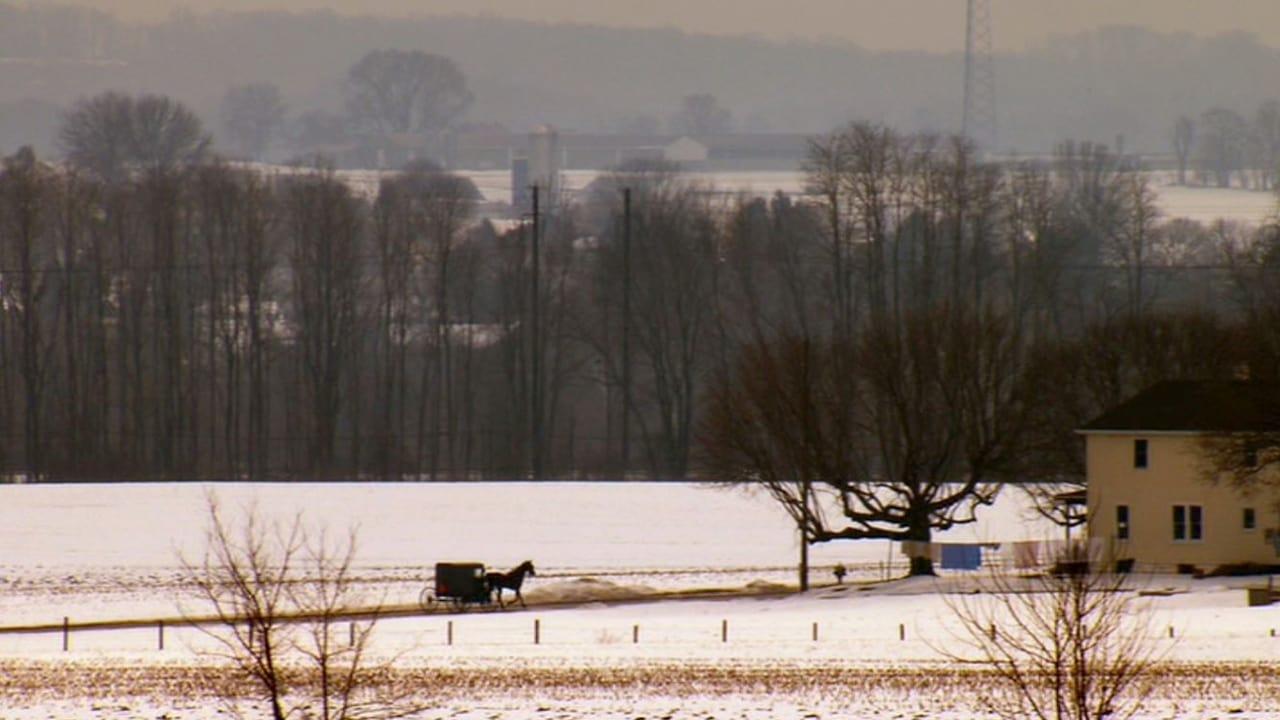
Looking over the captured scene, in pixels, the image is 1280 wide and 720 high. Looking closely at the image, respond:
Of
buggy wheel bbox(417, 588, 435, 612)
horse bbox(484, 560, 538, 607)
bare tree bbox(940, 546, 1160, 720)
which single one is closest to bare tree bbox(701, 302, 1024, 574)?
bare tree bbox(940, 546, 1160, 720)

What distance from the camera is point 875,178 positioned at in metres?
126

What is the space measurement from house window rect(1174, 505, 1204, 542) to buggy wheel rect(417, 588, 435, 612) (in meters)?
20.2

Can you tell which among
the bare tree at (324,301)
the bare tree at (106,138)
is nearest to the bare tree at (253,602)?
the bare tree at (324,301)

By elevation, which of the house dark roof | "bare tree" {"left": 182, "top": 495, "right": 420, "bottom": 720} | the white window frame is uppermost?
the house dark roof

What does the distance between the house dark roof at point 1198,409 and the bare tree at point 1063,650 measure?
17.5 feet

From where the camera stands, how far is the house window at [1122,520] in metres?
64.1

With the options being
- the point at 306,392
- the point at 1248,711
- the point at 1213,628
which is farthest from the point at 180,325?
the point at 1248,711

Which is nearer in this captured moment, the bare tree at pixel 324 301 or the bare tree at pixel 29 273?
the bare tree at pixel 29 273

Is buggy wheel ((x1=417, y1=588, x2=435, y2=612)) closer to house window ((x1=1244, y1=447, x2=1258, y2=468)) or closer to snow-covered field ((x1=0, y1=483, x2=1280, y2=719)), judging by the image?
snow-covered field ((x1=0, y1=483, x2=1280, y2=719))

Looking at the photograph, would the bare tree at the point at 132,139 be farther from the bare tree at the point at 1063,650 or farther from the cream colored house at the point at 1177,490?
the bare tree at the point at 1063,650

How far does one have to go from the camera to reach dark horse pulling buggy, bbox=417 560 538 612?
183 ft

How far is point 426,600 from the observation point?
56562 millimetres

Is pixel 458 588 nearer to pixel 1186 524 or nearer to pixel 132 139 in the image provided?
pixel 1186 524

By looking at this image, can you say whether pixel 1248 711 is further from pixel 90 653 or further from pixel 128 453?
pixel 128 453
